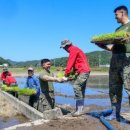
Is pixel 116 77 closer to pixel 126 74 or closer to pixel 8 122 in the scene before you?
pixel 126 74

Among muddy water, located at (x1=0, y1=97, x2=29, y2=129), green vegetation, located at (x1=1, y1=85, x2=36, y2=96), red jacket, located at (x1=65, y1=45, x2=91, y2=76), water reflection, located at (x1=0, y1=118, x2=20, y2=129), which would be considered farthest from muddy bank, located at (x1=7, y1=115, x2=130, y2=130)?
green vegetation, located at (x1=1, y1=85, x2=36, y2=96)

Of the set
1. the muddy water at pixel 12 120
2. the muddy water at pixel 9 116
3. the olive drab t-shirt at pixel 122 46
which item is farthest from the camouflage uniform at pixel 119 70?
the muddy water at pixel 12 120

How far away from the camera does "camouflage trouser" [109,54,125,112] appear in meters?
8.03

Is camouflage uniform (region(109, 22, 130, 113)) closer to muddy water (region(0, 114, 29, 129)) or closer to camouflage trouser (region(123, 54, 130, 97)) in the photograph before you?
camouflage trouser (region(123, 54, 130, 97))

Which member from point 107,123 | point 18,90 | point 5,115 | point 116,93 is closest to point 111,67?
point 116,93

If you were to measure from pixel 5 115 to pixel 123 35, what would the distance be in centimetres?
833

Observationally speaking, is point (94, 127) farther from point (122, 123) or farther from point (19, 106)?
point (19, 106)

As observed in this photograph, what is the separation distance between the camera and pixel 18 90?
17844 millimetres

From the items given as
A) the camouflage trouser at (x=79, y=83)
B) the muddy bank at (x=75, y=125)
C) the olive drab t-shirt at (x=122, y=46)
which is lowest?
the muddy bank at (x=75, y=125)

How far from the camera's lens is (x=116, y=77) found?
816cm

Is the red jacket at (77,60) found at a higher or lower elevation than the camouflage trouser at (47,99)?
higher

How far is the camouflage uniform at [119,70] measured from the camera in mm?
7887

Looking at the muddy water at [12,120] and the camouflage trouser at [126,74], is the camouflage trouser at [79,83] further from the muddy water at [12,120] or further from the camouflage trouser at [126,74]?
the muddy water at [12,120]

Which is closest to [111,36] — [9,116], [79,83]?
[79,83]
